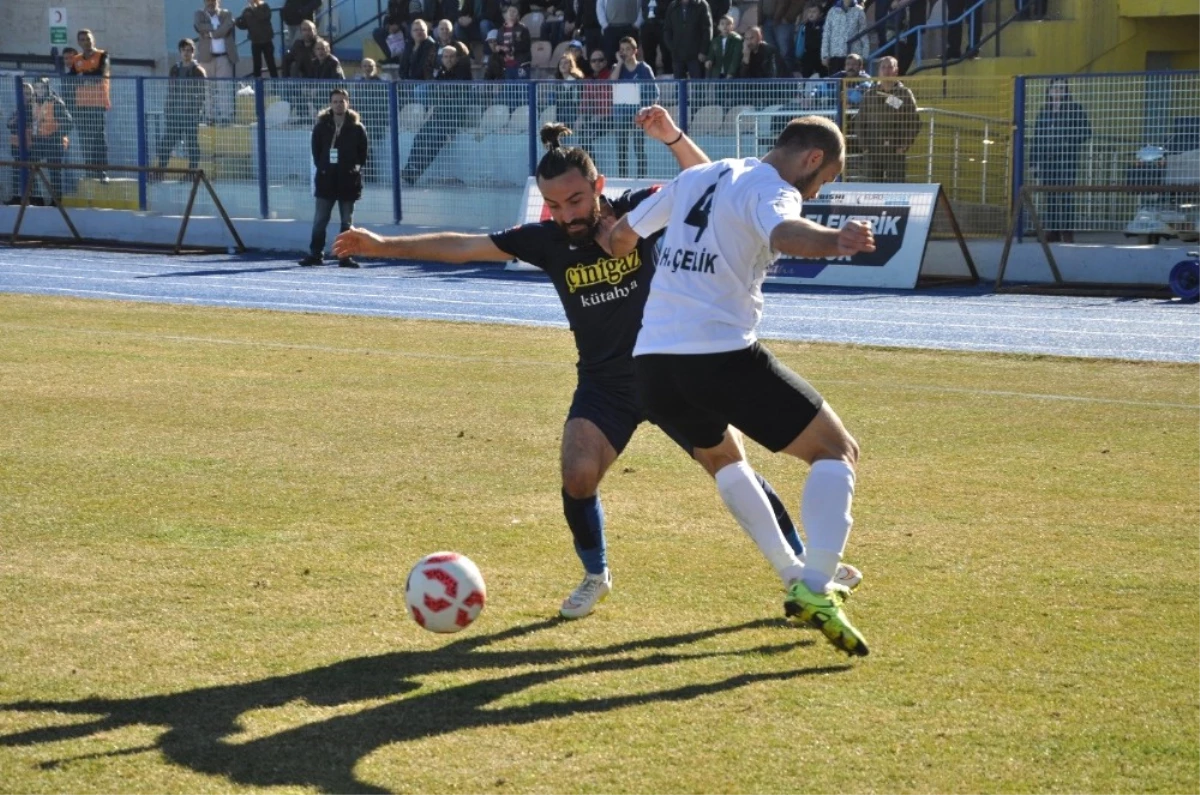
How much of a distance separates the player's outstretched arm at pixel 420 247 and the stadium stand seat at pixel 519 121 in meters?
16.1

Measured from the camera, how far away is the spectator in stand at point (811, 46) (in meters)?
23.3

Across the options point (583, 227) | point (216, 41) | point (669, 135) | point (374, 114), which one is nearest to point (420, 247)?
point (583, 227)

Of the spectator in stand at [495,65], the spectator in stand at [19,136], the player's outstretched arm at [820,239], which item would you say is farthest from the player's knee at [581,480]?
the spectator in stand at [19,136]

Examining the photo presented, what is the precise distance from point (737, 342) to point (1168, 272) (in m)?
14.0

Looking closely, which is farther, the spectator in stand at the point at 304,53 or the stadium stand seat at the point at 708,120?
the spectator in stand at the point at 304,53

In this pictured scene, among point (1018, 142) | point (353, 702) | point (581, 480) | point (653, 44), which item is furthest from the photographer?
point (653, 44)

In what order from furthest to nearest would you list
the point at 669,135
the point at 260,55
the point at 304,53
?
1. the point at 260,55
2. the point at 304,53
3. the point at 669,135

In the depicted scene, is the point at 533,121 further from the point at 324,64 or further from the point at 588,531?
the point at 588,531

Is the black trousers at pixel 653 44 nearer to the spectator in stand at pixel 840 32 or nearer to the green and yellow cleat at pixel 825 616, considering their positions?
the spectator in stand at pixel 840 32

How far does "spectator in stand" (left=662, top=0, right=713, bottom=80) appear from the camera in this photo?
897 inches

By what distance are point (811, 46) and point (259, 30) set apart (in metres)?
11.0

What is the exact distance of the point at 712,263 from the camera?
5633 mm

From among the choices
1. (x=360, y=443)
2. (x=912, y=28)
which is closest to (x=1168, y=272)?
(x=912, y=28)

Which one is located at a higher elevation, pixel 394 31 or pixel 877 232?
pixel 394 31
